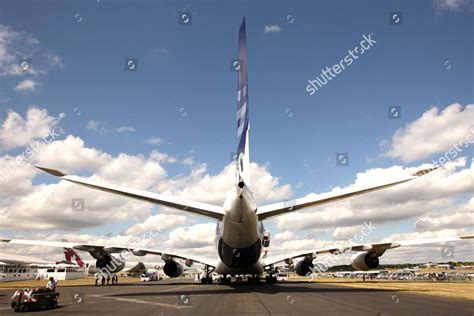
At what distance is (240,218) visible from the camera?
738 inches

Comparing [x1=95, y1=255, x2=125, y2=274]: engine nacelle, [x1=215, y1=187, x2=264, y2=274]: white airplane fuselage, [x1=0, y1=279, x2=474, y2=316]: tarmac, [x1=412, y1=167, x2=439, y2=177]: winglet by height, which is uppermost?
[x1=412, y1=167, x2=439, y2=177]: winglet

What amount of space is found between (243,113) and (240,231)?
8.30 metres

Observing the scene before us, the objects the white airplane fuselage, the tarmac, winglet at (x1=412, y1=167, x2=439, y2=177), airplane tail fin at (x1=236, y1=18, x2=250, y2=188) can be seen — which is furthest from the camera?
airplane tail fin at (x1=236, y1=18, x2=250, y2=188)

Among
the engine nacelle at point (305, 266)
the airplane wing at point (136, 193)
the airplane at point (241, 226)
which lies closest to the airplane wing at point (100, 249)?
the airplane at point (241, 226)

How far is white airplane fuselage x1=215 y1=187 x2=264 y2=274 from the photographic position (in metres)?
17.9

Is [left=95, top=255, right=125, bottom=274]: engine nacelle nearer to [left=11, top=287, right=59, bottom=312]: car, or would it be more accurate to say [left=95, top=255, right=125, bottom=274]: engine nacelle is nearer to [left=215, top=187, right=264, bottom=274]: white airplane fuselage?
[left=215, top=187, right=264, bottom=274]: white airplane fuselage

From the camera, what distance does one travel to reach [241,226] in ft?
63.8

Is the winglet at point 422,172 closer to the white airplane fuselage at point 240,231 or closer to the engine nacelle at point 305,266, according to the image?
the white airplane fuselage at point 240,231

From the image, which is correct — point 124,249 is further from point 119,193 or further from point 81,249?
point 119,193

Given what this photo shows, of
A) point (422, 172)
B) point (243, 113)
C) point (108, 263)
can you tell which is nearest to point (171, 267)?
point (108, 263)

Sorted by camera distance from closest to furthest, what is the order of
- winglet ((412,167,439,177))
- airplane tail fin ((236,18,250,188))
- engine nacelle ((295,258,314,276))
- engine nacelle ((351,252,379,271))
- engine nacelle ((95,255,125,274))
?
winglet ((412,167,439,177)), airplane tail fin ((236,18,250,188)), engine nacelle ((351,252,379,271)), engine nacelle ((95,255,125,274)), engine nacelle ((295,258,314,276))

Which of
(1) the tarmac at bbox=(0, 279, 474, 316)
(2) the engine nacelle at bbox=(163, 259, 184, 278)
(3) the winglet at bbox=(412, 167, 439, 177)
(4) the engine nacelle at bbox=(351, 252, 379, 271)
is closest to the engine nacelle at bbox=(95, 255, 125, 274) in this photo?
(2) the engine nacelle at bbox=(163, 259, 184, 278)

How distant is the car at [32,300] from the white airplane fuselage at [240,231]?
29.9ft

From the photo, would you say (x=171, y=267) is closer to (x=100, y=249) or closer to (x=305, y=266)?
(x=100, y=249)
